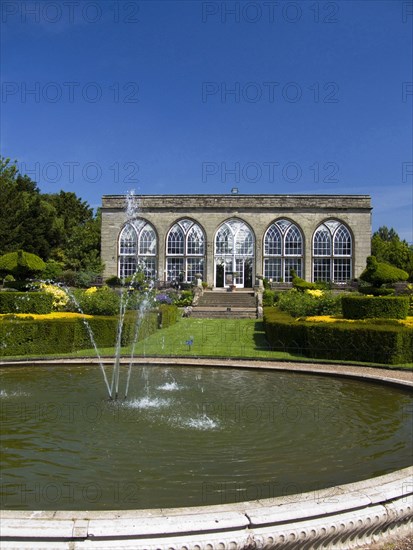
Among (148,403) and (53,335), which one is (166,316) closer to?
(53,335)

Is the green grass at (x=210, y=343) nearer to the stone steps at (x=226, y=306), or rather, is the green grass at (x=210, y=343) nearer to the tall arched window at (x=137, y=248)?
the stone steps at (x=226, y=306)

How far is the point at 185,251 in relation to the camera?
3753 centimetres

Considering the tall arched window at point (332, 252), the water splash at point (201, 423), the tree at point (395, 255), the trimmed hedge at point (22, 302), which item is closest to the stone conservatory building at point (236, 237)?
the tall arched window at point (332, 252)

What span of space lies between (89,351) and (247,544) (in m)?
11.3

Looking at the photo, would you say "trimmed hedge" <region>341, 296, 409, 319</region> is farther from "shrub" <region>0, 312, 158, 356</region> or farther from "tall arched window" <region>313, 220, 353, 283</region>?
"tall arched window" <region>313, 220, 353, 283</region>

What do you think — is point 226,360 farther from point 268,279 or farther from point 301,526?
point 268,279

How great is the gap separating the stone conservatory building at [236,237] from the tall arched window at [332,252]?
2.8 inches

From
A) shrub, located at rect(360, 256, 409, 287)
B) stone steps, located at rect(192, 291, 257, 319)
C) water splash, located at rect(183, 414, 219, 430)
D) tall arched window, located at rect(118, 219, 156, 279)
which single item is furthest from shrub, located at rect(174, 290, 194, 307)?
water splash, located at rect(183, 414, 219, 430)

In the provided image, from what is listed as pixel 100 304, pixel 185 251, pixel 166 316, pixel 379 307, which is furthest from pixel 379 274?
pixel 185 251

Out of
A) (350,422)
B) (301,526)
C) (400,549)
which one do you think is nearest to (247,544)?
(301,526)

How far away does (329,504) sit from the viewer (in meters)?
3.67

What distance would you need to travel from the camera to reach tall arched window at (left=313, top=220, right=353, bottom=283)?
120 feet

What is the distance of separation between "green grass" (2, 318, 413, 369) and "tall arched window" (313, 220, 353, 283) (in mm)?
15845

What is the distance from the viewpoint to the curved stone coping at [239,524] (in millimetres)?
3264
